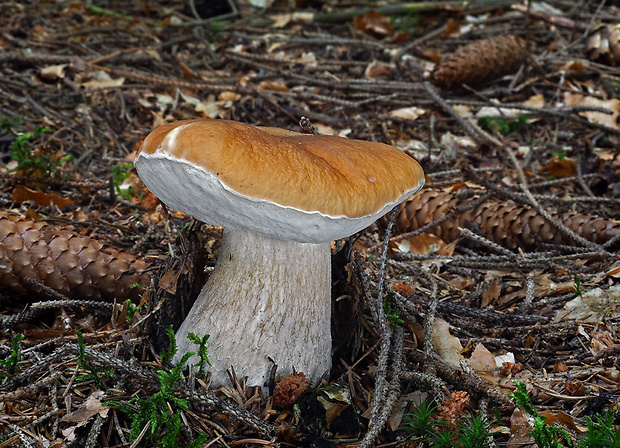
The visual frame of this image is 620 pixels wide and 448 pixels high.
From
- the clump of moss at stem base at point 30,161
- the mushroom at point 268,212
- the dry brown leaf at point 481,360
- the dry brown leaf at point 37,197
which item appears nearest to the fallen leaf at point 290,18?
the clump of moss at stem base at point 30,161

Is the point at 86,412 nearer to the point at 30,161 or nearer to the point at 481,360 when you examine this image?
the point at 481,360

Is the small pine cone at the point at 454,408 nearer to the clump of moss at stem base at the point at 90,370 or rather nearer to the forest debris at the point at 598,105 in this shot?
the clump of moss at stem base at the point at 90,370

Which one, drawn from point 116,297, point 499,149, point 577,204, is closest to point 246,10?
point 499,149

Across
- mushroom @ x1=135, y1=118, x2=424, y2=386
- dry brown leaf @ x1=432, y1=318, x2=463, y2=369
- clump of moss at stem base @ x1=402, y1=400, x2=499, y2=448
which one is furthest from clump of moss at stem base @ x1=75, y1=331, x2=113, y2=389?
dry brown leaf @ x1=432, y1=318, x2=463, y2=369

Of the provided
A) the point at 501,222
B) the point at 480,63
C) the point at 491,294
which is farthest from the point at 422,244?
the point at 480,63

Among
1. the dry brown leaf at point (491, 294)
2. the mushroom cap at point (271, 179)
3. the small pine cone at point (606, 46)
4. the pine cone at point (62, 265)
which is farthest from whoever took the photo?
the small pine cone at point (606, 46)

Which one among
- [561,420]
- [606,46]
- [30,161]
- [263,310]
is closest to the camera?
[561,420]

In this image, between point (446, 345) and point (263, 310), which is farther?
point (446, 345)

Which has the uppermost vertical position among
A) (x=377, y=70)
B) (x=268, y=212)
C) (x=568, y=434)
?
(x=268, y=212)
